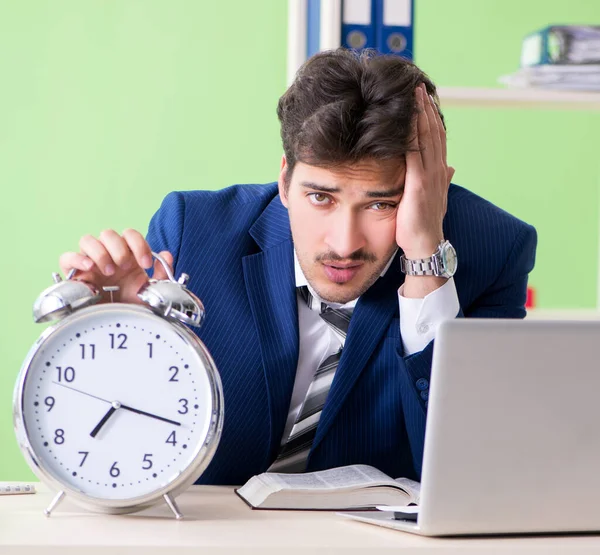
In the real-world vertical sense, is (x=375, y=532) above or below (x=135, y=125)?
below

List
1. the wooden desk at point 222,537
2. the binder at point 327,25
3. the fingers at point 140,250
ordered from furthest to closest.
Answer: the binder at point 327,25
the fingers at point 140,250
the wooden desk at point 222,537

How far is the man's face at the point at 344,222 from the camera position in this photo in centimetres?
166

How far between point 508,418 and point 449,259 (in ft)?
2.44

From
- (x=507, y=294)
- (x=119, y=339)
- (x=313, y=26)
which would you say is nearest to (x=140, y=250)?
(x=119, y=339)

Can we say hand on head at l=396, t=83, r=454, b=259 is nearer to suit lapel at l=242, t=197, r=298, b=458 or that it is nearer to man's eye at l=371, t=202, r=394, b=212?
man's eye at l=371, t=202, r=394, b=212

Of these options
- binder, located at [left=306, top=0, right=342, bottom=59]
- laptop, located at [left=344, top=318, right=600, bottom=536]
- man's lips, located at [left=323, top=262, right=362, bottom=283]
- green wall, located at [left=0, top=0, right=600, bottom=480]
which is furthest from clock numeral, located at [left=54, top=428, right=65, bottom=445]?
green wall, located at [left=0, top=0, right=600, bottom=480]

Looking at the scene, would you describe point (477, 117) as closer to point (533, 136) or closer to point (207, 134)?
point (533, 136)

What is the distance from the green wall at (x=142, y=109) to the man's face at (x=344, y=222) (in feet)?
6.85

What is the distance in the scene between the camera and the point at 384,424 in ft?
5.66

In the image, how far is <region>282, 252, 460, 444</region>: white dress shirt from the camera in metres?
1.68

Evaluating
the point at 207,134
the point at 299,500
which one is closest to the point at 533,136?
the point at 207,134

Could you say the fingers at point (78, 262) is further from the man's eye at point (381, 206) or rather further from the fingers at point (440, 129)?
the fingers at point (440, 129)

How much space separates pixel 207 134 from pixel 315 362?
7.17ft

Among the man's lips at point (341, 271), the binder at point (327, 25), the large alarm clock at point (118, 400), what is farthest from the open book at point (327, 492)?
the binder at point (327, 25)
